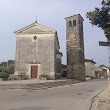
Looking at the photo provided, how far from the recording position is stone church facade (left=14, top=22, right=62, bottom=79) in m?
43.5

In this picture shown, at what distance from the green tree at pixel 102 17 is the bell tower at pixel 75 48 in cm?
4061

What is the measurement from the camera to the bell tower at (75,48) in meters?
50.7

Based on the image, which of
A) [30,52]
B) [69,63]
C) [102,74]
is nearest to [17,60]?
[30,52]

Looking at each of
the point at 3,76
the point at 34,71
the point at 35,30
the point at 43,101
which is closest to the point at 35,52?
the point at 34,71

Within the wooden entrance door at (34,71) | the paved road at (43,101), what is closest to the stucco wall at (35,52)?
the wooden entrance door at (34,71)

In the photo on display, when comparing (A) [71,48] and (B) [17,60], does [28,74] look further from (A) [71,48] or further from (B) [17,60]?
(A) [71,48]

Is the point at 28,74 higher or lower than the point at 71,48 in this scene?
lower

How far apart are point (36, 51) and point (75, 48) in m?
10.8

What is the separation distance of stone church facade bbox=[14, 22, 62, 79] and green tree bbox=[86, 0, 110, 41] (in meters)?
33.2

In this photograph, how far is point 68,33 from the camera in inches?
2100

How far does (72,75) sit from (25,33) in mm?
13162

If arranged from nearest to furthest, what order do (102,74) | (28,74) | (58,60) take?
(28,74), (58,60), (102,74)

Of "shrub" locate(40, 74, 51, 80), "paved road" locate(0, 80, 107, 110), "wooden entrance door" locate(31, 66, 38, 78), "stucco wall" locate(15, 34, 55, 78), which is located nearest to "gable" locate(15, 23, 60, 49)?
"stucco wall" locate(15, 34, 55, 78)

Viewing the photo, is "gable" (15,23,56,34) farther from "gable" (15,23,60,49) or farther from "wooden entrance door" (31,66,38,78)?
"wooden entrance door" (31,66,38,78)
